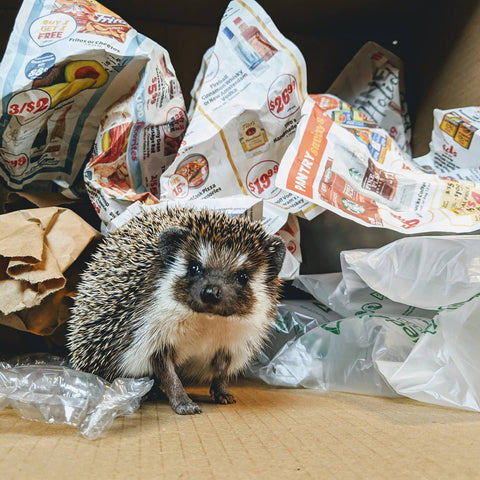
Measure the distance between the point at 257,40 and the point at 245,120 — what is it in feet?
0.73

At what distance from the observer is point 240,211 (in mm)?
1205

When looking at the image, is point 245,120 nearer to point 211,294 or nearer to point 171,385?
point 211,294

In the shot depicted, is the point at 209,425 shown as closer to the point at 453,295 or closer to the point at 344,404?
the point at 344,404

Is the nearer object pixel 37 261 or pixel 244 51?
pixel 37 261

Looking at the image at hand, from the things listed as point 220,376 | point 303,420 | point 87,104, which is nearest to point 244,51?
point 87,104

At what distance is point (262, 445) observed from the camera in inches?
29.6

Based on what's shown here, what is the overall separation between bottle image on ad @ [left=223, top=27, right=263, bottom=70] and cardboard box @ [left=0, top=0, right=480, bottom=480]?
0.28 m

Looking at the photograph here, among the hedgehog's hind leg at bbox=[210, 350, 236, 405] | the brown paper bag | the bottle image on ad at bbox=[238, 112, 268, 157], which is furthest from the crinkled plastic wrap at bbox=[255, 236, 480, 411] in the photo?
the brown paper bag

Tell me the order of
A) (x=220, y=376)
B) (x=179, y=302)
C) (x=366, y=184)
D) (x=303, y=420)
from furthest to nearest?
(x=366, y=184) → (x=220, y=376) → (x=179, y=302) → (x=303, y=420)

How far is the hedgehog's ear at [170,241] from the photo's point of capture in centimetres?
102

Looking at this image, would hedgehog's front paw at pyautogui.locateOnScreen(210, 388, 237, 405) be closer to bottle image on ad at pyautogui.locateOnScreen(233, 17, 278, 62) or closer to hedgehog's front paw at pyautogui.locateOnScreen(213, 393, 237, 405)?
hedgehog's front paw at pyautogui.locateOnScreen(213, 393, 237, 405)

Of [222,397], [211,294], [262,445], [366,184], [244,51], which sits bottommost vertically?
[222,397]

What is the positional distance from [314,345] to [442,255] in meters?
0.37

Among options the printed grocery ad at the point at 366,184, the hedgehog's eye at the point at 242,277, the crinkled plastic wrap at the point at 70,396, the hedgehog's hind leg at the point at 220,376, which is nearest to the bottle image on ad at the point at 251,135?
the printed grocery ad at the point at 366,184
